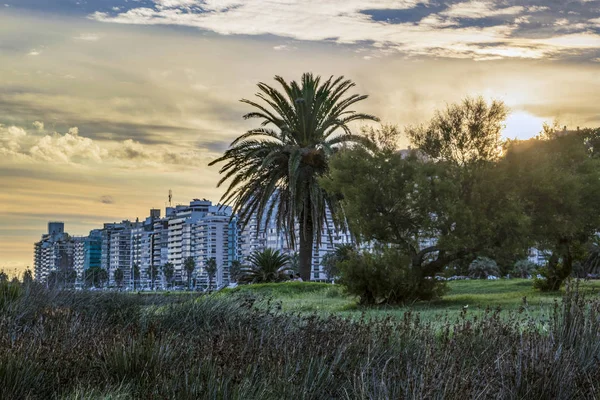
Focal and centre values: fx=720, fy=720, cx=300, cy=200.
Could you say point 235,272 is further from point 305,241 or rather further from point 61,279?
point 61,279

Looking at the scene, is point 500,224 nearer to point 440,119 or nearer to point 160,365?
point 440,119

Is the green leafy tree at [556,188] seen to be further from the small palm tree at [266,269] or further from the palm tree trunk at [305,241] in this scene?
the small palm tree at [266,269]

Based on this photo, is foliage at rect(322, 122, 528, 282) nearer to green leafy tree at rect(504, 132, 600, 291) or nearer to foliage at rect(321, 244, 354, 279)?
green leafy tree at rect(504, 132, 600, 291)

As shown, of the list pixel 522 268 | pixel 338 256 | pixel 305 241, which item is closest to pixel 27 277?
pixel 305 241

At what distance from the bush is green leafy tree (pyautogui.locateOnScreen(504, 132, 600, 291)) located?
3.32m

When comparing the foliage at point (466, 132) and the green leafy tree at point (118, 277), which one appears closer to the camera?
the green leafy tree at point (118, 277)

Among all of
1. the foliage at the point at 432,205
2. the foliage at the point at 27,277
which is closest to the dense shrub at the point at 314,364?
the foliage at the point at 27,277

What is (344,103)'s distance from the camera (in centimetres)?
3084

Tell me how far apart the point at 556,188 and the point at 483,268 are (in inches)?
1865

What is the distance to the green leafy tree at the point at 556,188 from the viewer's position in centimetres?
1875

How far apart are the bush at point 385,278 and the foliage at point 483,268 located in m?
44.4

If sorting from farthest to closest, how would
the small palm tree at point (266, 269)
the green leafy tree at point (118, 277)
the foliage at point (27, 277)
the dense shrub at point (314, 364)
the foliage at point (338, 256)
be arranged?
the small palm tree at point (266, 269) → the foliage at point (338, 256) → the green leafy tree at point (118, 277) → the foliage at point (27, 277) → the dense shrub at point (314, 364)

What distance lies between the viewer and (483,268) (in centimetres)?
6456

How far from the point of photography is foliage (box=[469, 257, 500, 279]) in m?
63.3
